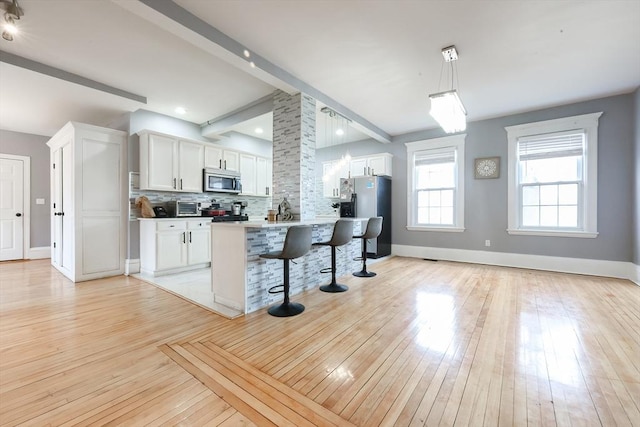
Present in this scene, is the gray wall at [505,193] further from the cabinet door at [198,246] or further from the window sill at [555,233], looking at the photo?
the cabinet door at [198,246]

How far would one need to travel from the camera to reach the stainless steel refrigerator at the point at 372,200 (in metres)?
5.82

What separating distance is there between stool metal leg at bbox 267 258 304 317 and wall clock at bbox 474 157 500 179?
4.46 m

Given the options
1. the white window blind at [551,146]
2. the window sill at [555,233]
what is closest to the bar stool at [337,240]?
the window sill at [555,233]

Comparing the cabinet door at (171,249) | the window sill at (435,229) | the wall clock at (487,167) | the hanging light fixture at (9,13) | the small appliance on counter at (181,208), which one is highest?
the hanging light fixture at (9,13)

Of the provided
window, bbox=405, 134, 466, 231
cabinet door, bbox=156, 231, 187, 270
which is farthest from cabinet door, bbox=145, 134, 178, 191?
window, bbox=405, 134, 466, 231

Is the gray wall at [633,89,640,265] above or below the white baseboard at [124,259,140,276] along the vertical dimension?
above

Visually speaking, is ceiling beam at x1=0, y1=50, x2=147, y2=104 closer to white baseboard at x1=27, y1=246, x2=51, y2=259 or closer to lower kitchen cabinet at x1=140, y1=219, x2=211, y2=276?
lower kitchen cabinet at x1=140, y1=219, x2=211, y2=276

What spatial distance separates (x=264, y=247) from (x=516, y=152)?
4.91 metres

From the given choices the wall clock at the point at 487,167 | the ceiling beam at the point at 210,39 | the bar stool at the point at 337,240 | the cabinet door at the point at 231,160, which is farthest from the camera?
the cabinet door at the point at 231,160

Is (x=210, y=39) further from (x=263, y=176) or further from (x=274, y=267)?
(x=263, y=176)

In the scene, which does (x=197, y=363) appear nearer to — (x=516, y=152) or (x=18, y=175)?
(x=516, y=152)

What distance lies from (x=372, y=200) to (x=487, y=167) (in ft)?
7.49

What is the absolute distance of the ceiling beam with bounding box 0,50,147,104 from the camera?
9.96ft

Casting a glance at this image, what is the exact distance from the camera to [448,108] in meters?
2.98
